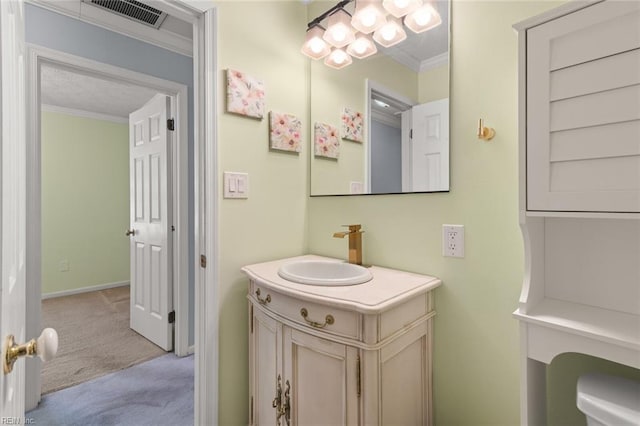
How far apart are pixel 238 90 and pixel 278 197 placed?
1.84 feet

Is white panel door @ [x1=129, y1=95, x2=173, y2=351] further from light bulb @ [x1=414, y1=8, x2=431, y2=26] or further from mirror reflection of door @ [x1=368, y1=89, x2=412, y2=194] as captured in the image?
light bulb @ [x1=414, y1=8, x2=431, y2=26]

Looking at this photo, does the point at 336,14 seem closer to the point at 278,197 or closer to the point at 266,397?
the point at 278,197

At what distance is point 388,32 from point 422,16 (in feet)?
0.59

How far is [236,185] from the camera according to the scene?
150cm

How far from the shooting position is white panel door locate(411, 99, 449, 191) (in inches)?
49.5

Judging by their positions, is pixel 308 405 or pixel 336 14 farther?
pixel 336 14

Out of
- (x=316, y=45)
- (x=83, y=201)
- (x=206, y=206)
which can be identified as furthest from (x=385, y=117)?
(x=83, y=201)

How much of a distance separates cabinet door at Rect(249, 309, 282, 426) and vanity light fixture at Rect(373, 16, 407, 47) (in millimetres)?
1337

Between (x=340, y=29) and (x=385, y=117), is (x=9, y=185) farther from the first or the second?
(x=340, y=29)

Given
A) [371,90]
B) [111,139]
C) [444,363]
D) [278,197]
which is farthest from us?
[111,139]

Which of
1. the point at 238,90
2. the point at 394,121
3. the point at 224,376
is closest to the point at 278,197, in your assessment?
the point at 238,90

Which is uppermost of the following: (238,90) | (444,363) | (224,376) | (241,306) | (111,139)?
(111,139)

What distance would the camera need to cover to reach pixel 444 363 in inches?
50.0

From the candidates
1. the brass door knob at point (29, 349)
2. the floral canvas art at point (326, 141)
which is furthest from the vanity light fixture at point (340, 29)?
the brass door knob at point (29, 349)
